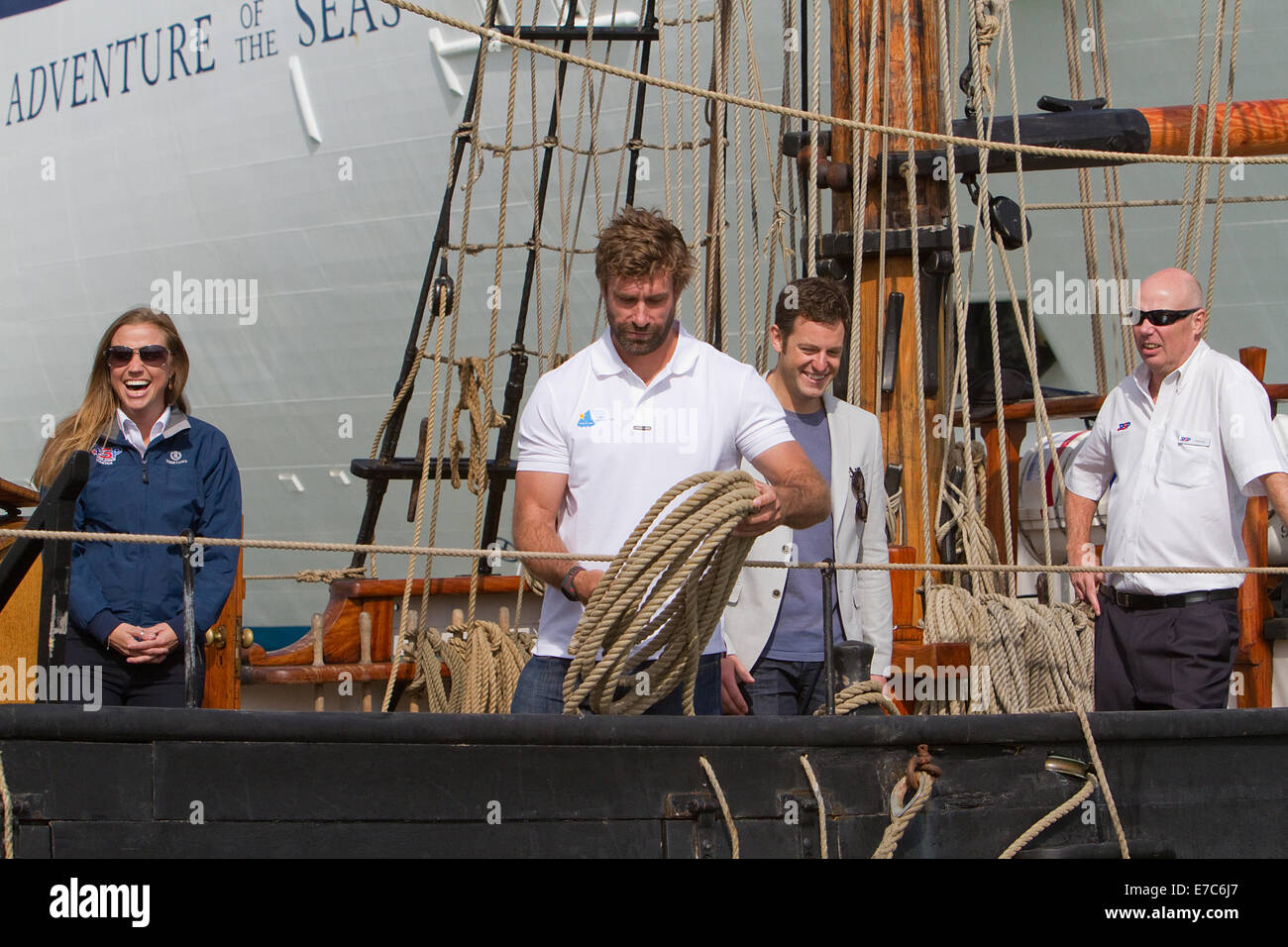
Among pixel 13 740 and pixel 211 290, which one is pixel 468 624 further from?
pixel 211 290

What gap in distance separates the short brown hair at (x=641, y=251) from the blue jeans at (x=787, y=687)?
35.9 inches

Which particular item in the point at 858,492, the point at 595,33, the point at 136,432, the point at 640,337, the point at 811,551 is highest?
the point at 595,33

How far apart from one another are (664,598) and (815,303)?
0.85 m

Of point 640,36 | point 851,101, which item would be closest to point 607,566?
point 851,101

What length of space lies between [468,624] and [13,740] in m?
2.14

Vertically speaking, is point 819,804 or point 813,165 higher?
point 813,165

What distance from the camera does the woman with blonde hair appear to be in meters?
2.87

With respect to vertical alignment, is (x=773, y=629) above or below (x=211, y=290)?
below

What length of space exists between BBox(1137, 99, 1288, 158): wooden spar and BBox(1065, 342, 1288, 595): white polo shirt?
2077 millimetres

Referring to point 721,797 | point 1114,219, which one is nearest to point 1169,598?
point 721,797

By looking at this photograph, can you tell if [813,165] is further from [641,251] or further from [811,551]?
[641,251]

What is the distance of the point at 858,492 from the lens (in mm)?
3250

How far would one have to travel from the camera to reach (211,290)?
10.3 meters

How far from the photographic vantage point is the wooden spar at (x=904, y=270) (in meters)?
4.88
